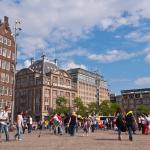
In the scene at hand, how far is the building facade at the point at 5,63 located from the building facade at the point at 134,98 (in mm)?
82374

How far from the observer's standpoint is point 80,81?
440 ft

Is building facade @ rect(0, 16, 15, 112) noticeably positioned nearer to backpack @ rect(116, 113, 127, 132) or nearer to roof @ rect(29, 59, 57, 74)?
roof @ rect(29, 59, 57, 74)

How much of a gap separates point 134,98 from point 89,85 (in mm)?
25530

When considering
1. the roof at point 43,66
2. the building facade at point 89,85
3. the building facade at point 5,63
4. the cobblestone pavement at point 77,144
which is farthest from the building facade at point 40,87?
the cobblestone pavement at point 77,144

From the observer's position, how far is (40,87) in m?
105

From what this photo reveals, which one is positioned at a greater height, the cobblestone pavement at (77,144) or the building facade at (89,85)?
the building facade at (89,85)

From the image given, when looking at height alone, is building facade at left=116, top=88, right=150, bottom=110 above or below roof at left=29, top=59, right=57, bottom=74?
below

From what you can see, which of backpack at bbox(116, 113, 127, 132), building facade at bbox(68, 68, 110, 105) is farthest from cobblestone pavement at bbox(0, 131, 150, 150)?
building facade at bbox(68, 68, 110, 105)

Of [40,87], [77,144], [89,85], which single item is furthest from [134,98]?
[77,144]

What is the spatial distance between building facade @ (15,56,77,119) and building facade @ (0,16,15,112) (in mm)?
27014

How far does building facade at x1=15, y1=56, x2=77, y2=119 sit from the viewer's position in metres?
105

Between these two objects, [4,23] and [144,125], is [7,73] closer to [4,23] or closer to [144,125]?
[4,23]

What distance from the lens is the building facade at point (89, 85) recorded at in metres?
134

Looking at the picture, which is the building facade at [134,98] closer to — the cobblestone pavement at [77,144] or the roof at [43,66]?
the roof at [43,66]
